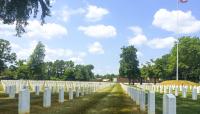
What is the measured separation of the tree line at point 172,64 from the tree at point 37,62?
39.7 meters

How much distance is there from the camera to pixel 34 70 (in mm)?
116750

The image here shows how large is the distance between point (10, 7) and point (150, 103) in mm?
13676

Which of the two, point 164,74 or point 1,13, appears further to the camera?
point 164,74

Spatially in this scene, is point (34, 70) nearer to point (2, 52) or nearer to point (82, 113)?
point (2, 52)

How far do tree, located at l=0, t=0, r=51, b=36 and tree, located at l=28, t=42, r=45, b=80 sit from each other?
87.9m

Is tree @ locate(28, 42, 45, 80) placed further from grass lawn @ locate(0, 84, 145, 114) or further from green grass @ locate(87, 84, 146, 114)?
green grass @ locate(87, 84, 146, 114)

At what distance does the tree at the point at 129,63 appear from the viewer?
15112cm

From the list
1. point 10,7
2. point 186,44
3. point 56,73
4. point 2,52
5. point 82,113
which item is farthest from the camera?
point 56,73

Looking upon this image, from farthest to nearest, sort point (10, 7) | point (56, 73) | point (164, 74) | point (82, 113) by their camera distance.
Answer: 1. point (56, 73)
2. point (164, 74)
3. point (10, 7)
4. point (82, 113)

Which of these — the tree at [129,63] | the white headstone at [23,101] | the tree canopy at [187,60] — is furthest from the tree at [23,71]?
the white headstone at [23,101]

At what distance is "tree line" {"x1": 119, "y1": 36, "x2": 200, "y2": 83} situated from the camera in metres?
143

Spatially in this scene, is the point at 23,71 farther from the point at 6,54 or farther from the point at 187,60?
the point at 187,60

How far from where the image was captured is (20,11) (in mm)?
26375

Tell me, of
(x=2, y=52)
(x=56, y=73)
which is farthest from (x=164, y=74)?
(x=2, y=52)
